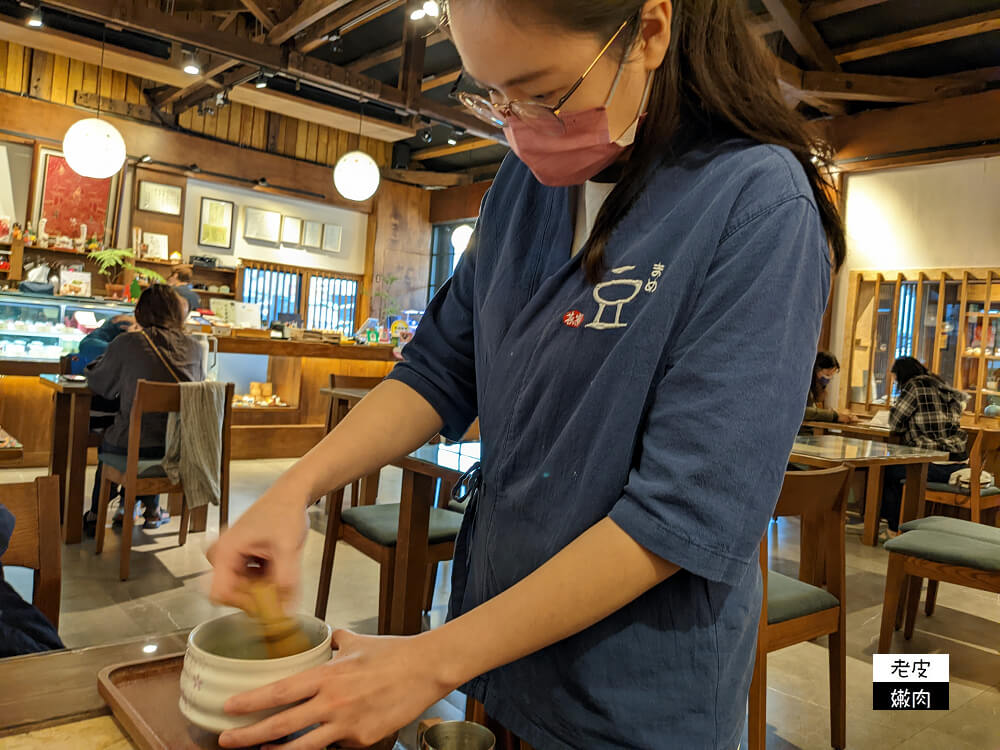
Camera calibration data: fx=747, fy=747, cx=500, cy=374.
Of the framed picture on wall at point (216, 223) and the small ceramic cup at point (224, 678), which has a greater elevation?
the framed picture on wall at point (216, 223)

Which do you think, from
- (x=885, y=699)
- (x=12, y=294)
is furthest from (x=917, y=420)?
(x=12, y=294)

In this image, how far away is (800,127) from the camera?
726 millimetres

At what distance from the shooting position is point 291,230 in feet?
34.3

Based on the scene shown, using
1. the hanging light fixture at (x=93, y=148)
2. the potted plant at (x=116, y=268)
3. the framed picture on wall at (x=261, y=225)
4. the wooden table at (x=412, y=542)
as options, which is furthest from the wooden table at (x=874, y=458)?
the framed picture on wall at (x=261, y=225)

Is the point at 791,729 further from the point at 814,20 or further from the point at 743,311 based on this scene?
the point at 814,20

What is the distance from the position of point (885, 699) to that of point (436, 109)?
683 centimetres

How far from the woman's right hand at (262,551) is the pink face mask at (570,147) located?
1.42 ft

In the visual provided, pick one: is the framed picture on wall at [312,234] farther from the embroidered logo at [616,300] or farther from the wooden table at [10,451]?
the embroidered logo at [616,300]

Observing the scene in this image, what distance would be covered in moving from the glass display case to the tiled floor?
2135mm

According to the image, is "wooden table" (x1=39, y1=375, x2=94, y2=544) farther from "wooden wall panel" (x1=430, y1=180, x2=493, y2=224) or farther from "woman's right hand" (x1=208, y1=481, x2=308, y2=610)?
"wooden wall panel" (x1=430, y1=180, x2=493, y2=224)

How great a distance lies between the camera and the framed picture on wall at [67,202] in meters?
8.28

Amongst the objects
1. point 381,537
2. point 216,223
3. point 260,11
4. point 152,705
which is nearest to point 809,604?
point 381,537

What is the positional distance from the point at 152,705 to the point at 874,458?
3.93 m

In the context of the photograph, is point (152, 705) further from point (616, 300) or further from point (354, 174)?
point (354, 174)
